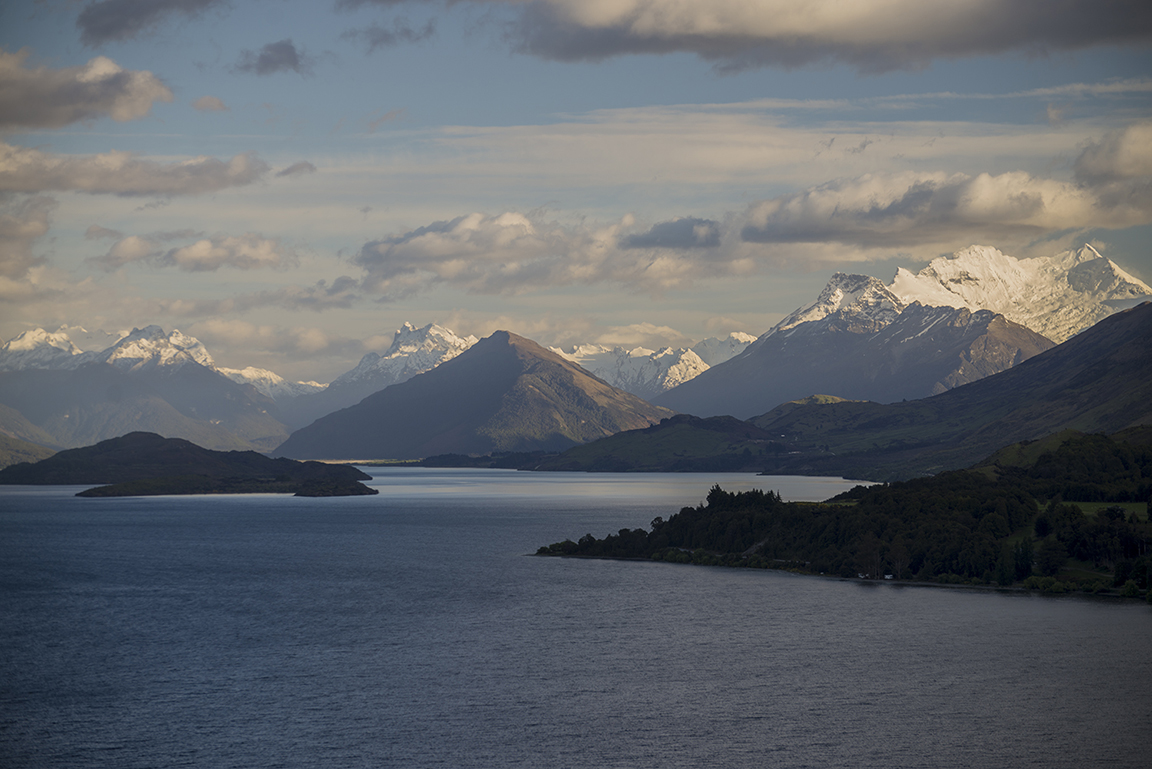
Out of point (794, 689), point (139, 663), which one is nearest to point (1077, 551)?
point (794, 689)

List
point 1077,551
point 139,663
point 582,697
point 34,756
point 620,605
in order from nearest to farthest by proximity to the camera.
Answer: point 34,756, point 582,697, point 139,663, point 620,605, point 1077,551

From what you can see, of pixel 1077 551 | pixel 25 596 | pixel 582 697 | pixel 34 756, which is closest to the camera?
pixel 34 756

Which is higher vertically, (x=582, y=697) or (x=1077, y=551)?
(x=1077, y=551)

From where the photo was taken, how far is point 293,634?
137m

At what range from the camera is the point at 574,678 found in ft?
368

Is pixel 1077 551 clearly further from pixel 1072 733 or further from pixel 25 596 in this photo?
pixel 25 596

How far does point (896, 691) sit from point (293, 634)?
75336 millimetres

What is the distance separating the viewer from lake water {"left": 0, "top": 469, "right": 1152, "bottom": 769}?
88250 millimetres

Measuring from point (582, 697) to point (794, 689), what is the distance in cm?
2163

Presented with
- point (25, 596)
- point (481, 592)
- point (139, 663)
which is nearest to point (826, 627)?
point (481, 592)

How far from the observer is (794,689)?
4222 inches

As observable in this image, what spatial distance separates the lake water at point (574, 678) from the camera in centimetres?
8825

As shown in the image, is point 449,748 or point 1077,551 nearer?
point 449,748

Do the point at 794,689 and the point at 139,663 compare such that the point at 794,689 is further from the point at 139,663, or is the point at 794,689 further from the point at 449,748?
→ the point at 139,663
